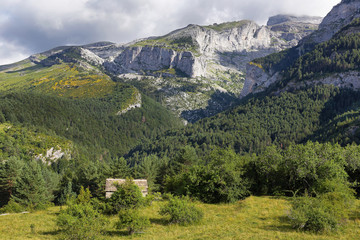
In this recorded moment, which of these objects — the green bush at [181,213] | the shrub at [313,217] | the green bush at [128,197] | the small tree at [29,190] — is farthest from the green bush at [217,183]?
the small tree at [29,190]

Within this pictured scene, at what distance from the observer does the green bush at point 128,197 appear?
33581mm

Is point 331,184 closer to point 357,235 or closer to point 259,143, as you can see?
point 357,235

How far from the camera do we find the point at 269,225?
87.5ft

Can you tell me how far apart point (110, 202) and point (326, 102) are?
195 meters

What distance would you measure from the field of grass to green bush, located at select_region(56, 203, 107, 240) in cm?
245

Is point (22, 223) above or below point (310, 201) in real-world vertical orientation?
below

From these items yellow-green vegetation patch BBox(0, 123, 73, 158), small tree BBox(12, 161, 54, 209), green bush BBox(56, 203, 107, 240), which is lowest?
small tree BBox(12, 161, 54, 209)

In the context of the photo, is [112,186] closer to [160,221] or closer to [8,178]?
[160,221]

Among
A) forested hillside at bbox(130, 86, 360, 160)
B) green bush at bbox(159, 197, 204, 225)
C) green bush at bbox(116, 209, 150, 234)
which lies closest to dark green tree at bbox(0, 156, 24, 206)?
green bush at bbox(116, 209, 150, 234)

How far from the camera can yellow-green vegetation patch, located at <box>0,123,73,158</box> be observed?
143 meters

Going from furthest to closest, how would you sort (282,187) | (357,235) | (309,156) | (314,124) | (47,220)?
(314,124), (282,187), (309,156), (47,220), (357,235)

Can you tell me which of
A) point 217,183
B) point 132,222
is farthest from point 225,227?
point 217,183

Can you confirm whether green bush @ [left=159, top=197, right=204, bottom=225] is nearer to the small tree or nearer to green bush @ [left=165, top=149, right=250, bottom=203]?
green bush @ [left=165, top=149, right=250, bottom=203]

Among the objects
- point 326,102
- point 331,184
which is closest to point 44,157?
point 331,184
